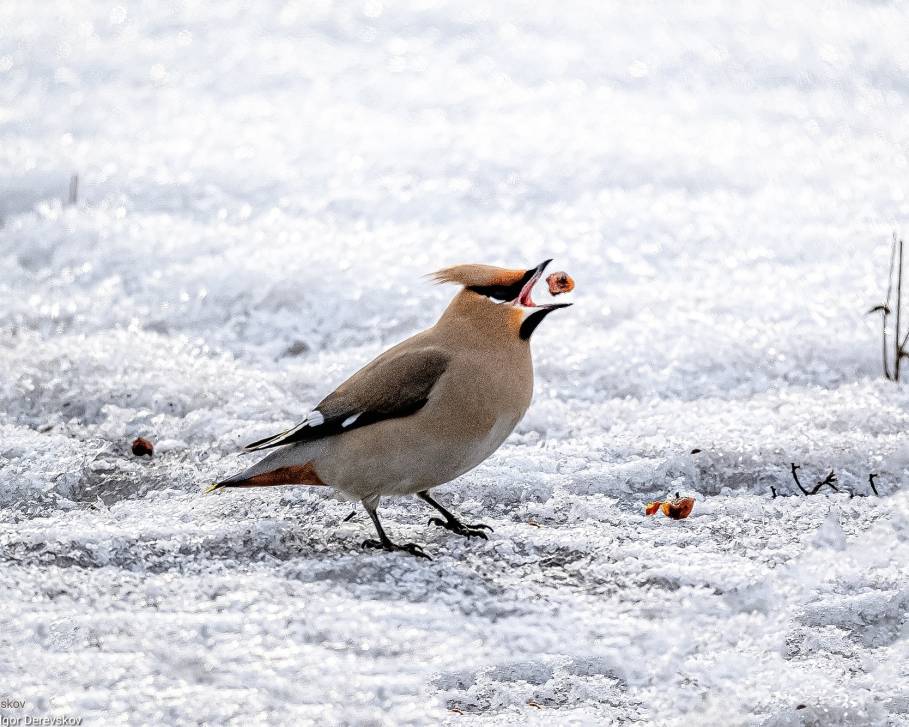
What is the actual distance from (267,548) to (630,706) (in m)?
1.18

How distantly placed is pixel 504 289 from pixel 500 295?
0.02 m

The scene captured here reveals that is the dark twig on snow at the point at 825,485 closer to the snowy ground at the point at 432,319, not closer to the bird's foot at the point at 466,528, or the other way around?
the snowy ground at the point at 432,319

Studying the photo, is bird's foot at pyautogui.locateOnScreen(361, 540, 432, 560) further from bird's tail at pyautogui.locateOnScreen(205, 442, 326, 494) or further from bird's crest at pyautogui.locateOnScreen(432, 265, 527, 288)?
bird's crest at pyautogui.locateOnScreen(432, 265, 527, 288)

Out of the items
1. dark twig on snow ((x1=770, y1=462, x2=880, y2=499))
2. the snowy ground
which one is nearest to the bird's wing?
the snowy ground

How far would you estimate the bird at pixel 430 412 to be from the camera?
138 inches

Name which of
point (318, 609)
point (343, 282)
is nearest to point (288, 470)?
point (318, 609)

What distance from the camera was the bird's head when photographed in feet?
12.0

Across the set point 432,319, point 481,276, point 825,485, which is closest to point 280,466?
point 481,276

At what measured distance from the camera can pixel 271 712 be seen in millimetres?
2674

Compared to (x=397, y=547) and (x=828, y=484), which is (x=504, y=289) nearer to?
(x=397, y=547)

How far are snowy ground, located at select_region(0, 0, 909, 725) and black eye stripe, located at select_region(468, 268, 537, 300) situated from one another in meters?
0.65

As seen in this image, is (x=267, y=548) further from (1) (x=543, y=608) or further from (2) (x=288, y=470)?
(1) (x=543, y=608)

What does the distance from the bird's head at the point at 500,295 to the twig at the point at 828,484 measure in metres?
0.99

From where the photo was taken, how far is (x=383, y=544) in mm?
3574
